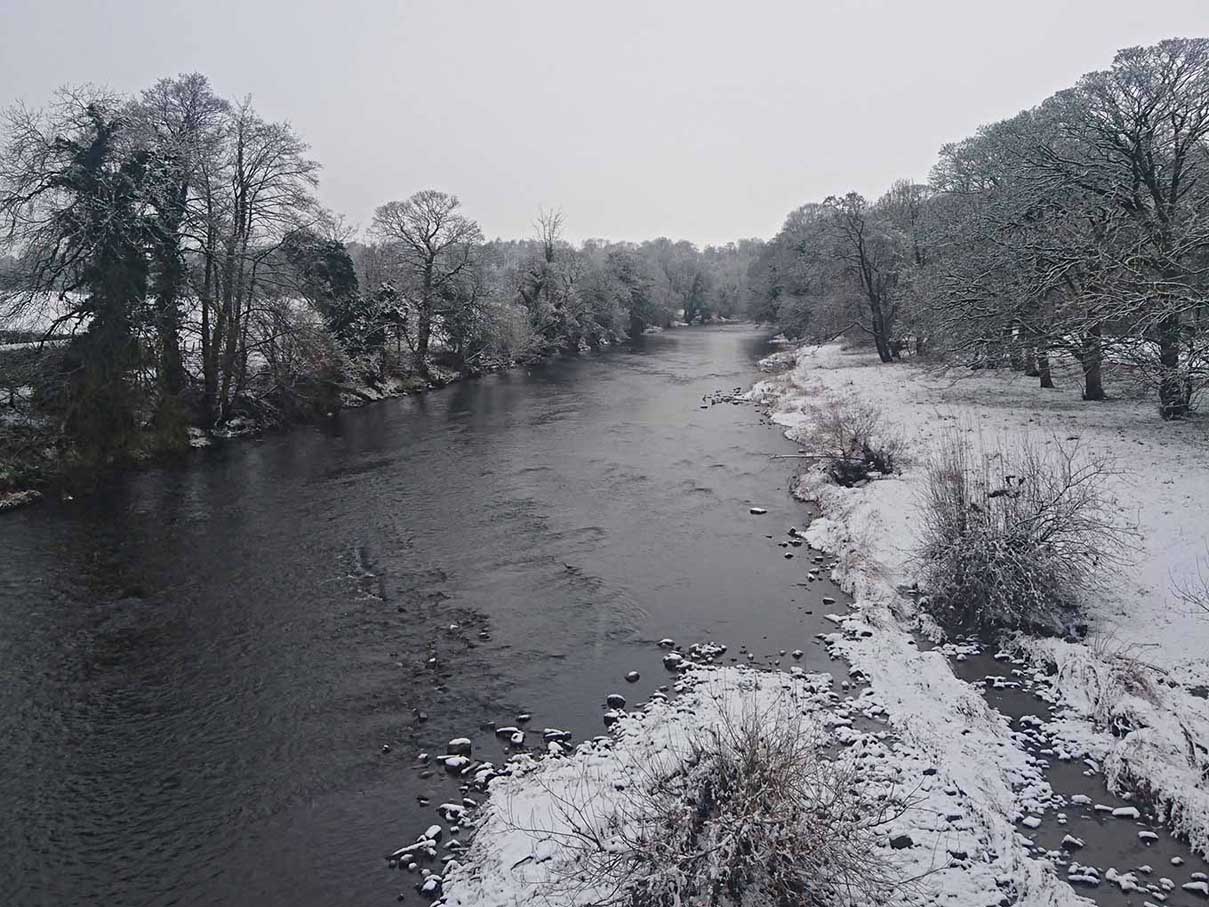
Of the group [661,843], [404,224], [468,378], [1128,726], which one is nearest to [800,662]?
[1128,726]

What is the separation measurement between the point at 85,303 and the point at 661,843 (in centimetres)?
2125

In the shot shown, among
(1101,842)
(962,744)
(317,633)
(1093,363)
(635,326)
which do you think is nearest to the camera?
(1101,842)

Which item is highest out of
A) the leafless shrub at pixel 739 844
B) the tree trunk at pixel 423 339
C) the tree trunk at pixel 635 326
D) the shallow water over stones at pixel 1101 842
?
the tree trunk at pixel 635 326

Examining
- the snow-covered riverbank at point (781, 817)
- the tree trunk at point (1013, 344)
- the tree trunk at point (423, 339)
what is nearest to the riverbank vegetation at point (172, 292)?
the tree trunk at point (423, 339)

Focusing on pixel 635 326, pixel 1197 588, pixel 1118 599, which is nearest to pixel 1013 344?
pixel 1197 588

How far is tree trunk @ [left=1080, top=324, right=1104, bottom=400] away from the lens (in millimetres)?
15617

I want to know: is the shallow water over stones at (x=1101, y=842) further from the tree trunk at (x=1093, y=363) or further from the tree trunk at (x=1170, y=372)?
the tree trunk at (x=1093, y=363)

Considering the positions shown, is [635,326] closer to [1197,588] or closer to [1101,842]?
[1197,588]

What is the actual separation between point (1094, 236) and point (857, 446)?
715cm

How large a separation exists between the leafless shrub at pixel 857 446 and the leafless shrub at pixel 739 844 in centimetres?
1208

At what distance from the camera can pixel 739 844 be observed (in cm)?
507

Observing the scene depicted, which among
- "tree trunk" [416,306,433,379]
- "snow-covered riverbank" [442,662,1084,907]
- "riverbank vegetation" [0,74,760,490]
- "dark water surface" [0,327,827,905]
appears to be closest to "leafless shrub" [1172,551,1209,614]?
"snow-covered riverbank" [442,662,1084,907]

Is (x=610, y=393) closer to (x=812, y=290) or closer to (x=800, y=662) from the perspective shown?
(x=812, y=290)

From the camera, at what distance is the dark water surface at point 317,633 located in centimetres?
666
